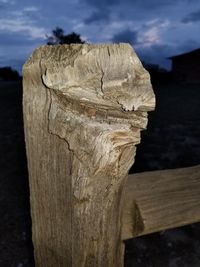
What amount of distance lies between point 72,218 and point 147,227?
21cm

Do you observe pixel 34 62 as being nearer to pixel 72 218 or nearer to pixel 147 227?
pixel 72 218

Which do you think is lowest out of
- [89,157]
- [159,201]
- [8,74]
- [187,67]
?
[8,74]

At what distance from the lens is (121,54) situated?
0.65 metres

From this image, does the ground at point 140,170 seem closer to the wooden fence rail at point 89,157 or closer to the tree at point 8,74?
the wooden fence rail at point 89,157

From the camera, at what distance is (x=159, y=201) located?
905 mm

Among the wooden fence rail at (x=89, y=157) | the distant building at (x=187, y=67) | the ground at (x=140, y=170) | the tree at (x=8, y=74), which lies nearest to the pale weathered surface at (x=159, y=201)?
the wooden fence rail at (x=89, y=157)

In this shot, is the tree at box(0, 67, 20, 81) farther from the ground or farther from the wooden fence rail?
the wooden fence rail

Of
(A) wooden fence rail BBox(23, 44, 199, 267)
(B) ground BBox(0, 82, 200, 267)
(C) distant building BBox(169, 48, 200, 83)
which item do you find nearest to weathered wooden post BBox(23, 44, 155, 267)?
(A) wooden fence rail BBox(23, 44, 199, 267)

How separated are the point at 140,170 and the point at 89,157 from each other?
3051 mm

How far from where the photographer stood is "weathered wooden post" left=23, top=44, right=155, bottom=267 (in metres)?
0.65

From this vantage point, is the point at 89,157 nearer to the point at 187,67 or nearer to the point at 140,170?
the point at 140,170

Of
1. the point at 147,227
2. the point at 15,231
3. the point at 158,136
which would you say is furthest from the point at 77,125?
the point at 158,136

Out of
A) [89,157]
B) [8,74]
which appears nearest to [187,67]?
[8,74]

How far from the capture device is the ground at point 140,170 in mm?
2354
